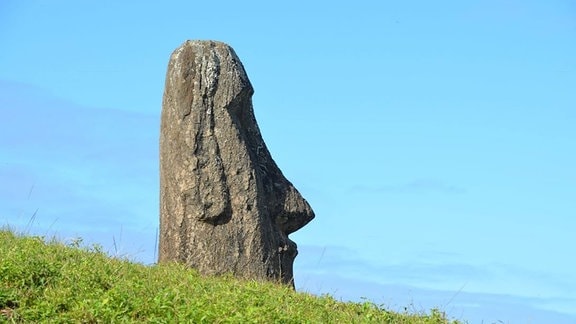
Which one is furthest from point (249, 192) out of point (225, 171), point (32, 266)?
point (32, 266)

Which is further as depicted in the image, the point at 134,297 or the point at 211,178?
the point at 211,178

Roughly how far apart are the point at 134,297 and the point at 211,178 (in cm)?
419

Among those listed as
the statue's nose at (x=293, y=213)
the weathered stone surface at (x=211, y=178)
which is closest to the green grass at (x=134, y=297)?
the weathered stone surface at (x=211, y=178)

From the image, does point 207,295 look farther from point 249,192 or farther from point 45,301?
point 249,192

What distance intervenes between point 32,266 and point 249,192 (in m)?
4.30

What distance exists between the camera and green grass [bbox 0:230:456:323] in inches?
423

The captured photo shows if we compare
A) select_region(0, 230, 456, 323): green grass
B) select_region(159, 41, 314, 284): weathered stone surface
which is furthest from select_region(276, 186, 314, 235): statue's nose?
select_region(0, 230, 456, 323): green grass

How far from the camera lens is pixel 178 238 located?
15320 mm

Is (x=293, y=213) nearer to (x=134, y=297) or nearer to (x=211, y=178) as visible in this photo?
(x=211, y=178)

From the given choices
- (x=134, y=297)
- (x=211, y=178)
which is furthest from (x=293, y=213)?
(x=134, y=297)

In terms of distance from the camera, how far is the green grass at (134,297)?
10.7 metres

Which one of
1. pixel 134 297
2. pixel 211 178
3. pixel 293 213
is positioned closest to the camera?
pixel 134 297

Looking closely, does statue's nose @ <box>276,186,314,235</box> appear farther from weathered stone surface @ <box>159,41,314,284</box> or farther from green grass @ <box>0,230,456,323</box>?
green grass @ <box>0,230,456,323</box>

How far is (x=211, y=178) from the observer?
1519 centimetres
